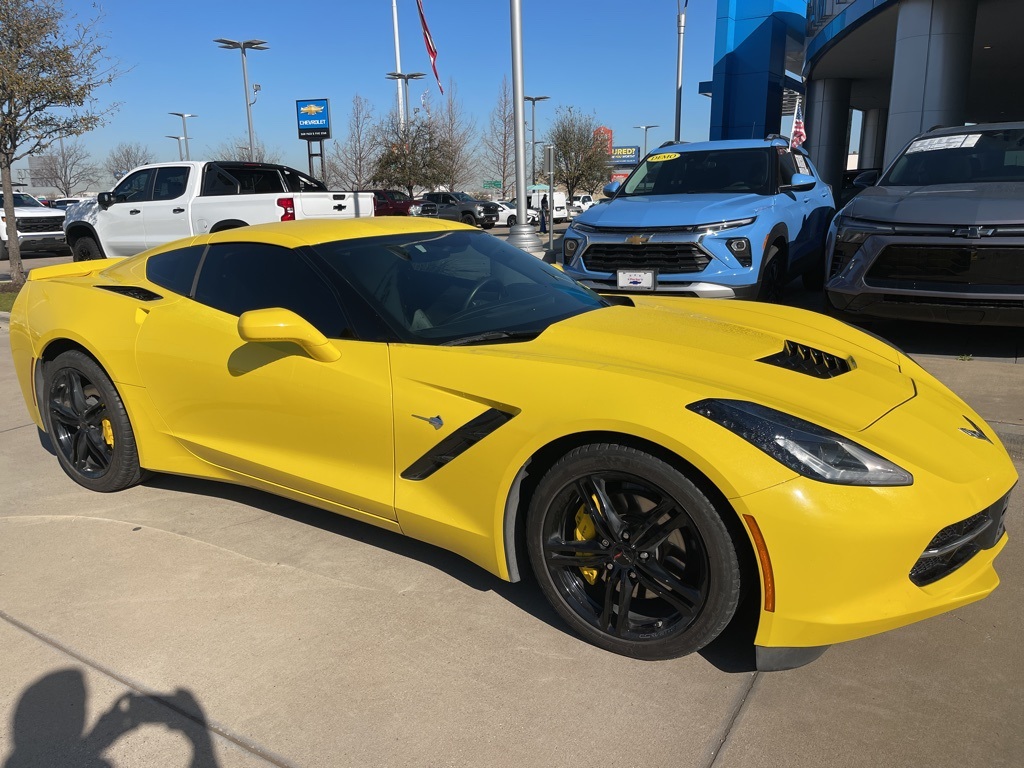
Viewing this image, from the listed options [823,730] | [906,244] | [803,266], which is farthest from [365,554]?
[803,266]

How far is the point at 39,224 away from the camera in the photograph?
20.3m

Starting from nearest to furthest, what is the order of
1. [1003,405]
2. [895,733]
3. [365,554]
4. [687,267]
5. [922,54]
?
[895,733], [365,554], [1003,405], [687,267], [922,54]

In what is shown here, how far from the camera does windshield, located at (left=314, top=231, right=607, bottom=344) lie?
3.07 metres

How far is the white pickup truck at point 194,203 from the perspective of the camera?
11.3m

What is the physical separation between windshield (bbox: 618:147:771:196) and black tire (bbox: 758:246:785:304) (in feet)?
2.55

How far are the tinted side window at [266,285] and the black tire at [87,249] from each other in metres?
10.6

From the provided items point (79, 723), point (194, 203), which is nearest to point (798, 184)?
point (79, 723)

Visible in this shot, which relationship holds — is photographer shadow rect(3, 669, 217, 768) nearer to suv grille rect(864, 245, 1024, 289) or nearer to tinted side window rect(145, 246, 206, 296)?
tinted side window rect(145, 246, 206, 296)

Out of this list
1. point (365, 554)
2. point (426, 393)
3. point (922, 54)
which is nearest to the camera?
point (426, 393)

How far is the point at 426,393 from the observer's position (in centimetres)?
278

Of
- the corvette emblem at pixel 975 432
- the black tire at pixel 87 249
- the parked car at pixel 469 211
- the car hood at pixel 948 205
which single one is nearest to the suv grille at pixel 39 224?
the black tire at pixel 87 249

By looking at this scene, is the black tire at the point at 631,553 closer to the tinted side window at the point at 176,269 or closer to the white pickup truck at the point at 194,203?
the tinted side window at the point at 176,269

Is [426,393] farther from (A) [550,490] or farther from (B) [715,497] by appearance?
(B) [715,497]

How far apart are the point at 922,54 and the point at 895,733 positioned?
Result: 13491 millimetres
